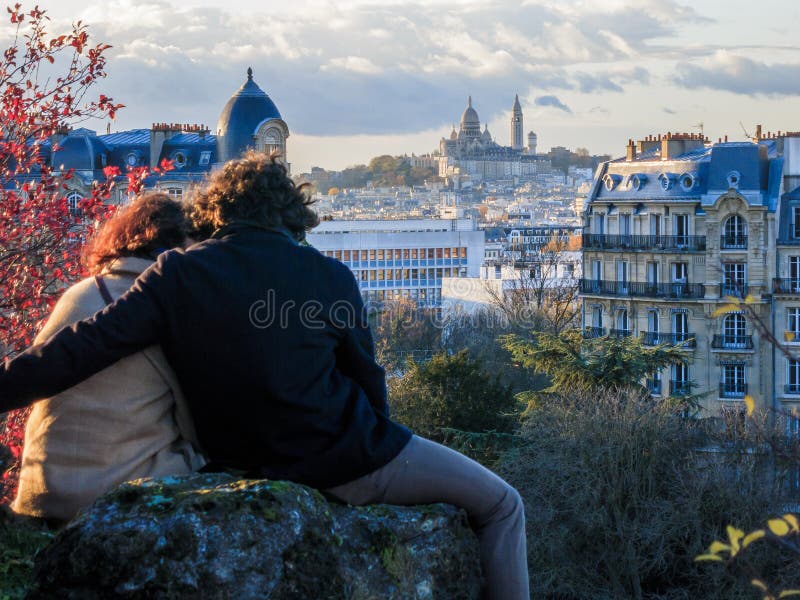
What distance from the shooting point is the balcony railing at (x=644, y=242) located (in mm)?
45438

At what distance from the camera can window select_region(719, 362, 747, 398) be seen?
Answer: 43847 millimetres

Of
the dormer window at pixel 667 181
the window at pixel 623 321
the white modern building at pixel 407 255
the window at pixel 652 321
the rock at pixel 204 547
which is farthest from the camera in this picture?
the white modern building at pixel 407 255

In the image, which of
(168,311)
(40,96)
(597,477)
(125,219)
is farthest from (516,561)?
(597,477)

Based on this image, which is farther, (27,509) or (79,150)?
(79,150)

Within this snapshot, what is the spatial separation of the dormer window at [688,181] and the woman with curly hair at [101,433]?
42663 mm

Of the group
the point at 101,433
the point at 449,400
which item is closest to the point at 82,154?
the point at 449,400

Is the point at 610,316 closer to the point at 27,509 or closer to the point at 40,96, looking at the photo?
the point at 40,96

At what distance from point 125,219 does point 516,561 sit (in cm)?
183

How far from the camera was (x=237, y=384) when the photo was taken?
447cm

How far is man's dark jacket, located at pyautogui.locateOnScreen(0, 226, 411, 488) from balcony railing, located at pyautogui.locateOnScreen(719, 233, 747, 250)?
4154cm

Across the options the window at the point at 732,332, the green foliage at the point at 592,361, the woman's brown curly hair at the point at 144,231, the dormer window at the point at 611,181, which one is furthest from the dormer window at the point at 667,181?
the woman's brown curly hair at the point at 144,231

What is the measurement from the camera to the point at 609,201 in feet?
160

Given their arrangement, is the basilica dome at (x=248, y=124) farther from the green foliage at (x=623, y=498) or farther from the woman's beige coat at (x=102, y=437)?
the woman's beige coat at (x=102, y=437)

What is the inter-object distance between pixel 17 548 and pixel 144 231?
1.18m
